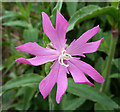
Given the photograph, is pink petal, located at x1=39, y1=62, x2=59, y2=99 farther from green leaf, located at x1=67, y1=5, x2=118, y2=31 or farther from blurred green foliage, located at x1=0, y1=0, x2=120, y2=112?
green leaf, located at x1=67, y1=5, x2=118, y2=31

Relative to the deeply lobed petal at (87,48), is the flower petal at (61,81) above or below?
below

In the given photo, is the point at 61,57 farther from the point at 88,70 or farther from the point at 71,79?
the point at 71,79

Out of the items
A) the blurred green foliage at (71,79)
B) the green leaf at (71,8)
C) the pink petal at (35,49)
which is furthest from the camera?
the green leaf at (71,8)

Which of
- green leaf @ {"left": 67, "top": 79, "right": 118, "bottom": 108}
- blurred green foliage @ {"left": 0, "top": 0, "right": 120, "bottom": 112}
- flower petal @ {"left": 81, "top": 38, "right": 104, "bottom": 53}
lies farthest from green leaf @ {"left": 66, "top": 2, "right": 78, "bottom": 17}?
flower petal @ {"left": 81, "top": 38, "right": 104, "bottom": 53}

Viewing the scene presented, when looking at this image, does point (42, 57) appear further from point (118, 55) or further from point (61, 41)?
point (118, 55)

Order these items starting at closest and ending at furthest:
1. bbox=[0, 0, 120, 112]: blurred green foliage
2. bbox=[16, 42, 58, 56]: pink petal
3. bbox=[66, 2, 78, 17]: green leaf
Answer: bbox=[16, 42, 58, 56]: pink petal, bbox=[0, 0, 120, 112]: blurred green foliage, bbox=[66, 2, 78, 17]: green leaf

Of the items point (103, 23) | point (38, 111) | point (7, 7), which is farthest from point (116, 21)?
point (7, 7)

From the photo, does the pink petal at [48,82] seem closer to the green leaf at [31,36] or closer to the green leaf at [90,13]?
the green leaf at [90,13]

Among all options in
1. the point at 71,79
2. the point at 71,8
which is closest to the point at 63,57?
the point at 71,79

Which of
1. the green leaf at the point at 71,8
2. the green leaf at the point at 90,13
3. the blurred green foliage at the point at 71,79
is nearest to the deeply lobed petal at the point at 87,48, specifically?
the blurred green foliage at the point at 71,79
